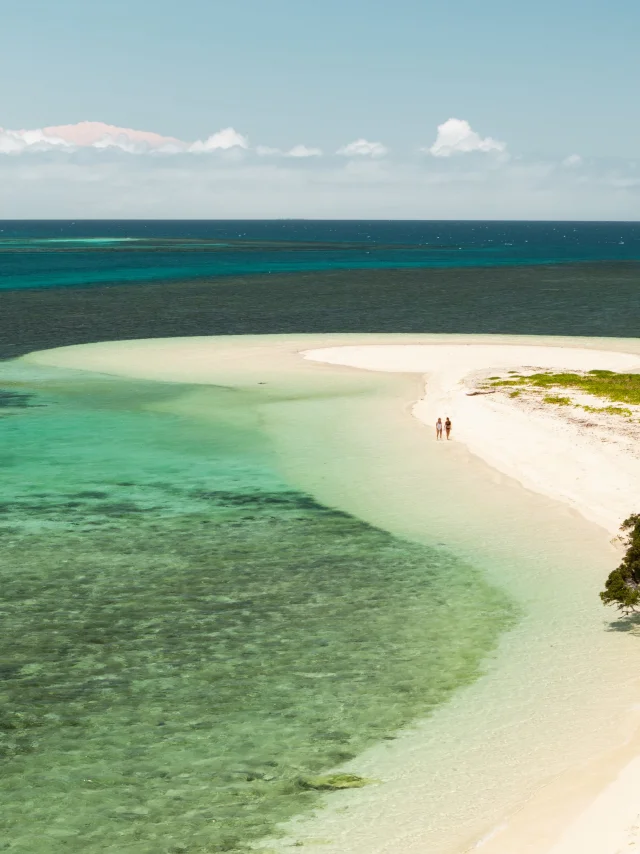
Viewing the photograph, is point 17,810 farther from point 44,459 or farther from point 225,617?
point 44,459

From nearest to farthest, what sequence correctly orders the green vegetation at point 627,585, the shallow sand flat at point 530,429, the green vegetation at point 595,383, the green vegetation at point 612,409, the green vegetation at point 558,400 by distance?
the green vegetation at point 627,585
the shallow sand flat at point 530,429
the green vegetation at point 612,409
the green vegetation at point 558,400
the green vegetation at point 595,383

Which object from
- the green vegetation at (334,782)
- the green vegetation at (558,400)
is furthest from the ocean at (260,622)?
the green vegetation at (558,400)

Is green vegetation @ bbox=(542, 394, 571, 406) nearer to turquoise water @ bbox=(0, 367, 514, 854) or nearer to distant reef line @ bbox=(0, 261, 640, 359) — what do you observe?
turquoise water @ bbox=(0, 367, 514, 854)

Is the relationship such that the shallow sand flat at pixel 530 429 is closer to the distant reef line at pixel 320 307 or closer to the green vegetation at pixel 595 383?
the green vegetation at pixel 595 383

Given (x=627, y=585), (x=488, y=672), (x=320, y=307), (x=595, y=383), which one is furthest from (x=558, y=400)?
(x=320, y=307)

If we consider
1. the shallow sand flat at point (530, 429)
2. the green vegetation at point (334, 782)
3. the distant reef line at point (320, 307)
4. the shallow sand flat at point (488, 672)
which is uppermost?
the distant reef line at point (320, 307)

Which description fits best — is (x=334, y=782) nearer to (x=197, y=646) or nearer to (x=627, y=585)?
(x=197, y=646)

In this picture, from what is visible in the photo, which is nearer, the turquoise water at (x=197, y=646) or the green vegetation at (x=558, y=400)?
the turquoise water at (x=197, y=646)

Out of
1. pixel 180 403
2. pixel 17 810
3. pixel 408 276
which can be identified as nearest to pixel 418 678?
pixel 17 810
